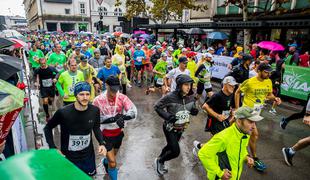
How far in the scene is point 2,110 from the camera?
2094 millimetres

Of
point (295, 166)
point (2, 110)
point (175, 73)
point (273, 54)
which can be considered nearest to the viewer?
point (2, 110)

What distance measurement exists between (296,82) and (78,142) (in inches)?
338

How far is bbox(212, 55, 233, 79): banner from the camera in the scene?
1221cm

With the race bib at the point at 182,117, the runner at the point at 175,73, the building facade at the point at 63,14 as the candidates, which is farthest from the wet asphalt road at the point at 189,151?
the building facade at the point at 63,14

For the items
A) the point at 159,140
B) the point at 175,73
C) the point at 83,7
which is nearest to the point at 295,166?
the point at 159,140

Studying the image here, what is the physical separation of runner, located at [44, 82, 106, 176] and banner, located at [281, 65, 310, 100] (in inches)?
322

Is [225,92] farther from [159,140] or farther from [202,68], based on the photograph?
[202,68]

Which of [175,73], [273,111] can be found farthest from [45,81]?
[273,111]

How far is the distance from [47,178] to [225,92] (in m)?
3.54

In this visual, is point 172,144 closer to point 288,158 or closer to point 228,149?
point 228,149

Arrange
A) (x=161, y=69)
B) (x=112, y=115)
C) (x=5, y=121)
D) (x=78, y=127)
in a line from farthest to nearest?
(x=161, y=69)
(x=112, y=115)
(x=78, y=127)
(x=5, y=121)

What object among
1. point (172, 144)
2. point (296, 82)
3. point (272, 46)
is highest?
point (272, 46)

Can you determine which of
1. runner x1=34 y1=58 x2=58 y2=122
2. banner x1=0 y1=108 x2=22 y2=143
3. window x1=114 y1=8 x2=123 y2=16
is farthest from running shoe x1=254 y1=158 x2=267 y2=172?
window x1=114 y1=8 x2=123 y2=16

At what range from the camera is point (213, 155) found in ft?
9.14
